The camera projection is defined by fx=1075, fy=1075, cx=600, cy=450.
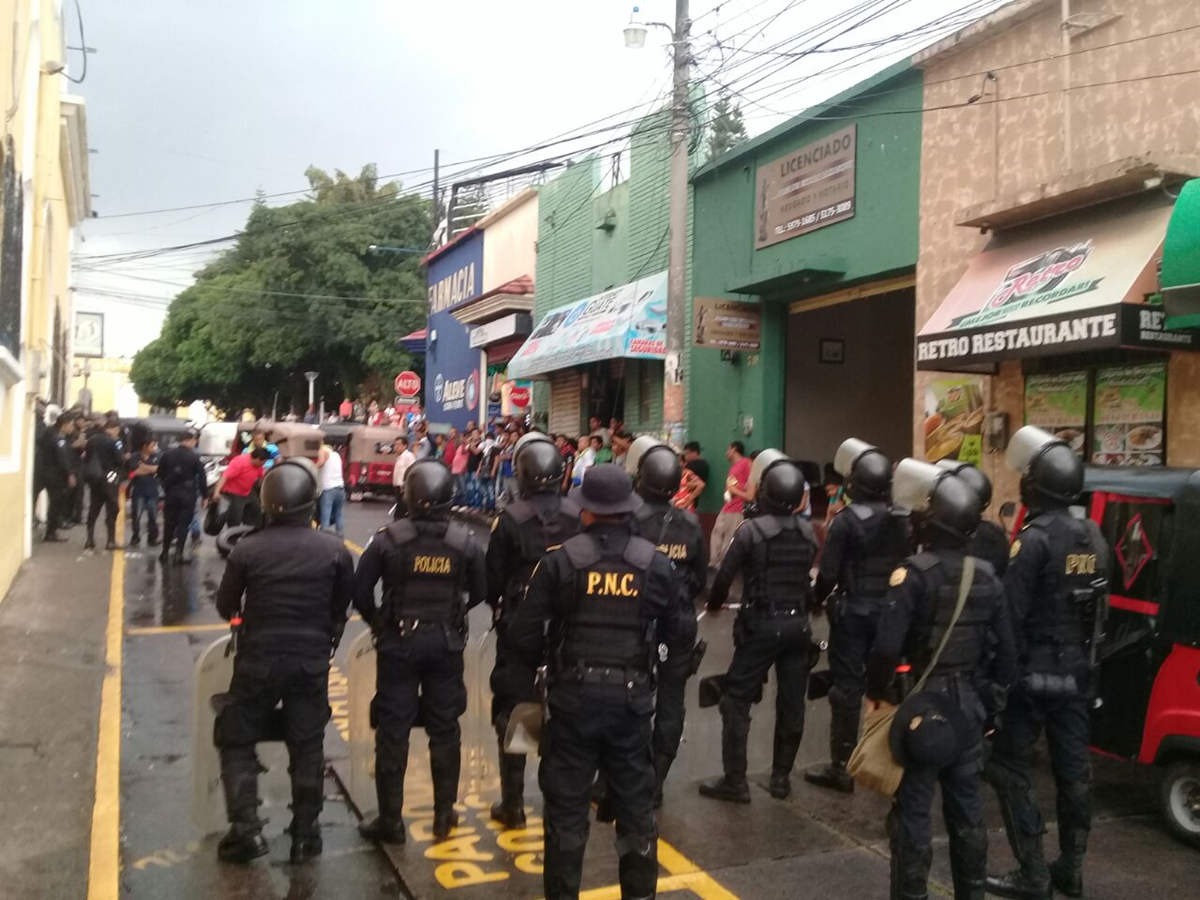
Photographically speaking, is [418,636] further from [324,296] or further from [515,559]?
[324,296]

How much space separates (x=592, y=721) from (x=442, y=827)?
5.12 feet

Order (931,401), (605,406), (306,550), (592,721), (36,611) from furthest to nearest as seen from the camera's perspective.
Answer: (605,406) < (931,401) < (36,611) < (306,550) < (592,721)

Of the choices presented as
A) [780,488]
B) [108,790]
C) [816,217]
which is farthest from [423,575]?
[816,217]

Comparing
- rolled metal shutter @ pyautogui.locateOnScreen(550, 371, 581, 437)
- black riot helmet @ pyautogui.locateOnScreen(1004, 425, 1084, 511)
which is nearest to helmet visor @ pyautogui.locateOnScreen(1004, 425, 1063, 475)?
→ black riot helmet @ pyautogui.locateOnScreen(1004, 425, 1084, 511)

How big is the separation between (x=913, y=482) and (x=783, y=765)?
70.8 inches

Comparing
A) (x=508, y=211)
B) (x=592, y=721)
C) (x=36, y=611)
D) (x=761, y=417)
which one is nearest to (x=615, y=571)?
(x=592, y=721)

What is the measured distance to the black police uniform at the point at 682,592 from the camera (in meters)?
5.40

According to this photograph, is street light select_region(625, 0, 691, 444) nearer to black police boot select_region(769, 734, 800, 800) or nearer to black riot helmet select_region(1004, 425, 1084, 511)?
black police boot select_region(769, 734, 800, 800)

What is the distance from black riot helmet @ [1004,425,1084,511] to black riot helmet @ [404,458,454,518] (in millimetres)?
2733

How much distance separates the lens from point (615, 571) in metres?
4.12

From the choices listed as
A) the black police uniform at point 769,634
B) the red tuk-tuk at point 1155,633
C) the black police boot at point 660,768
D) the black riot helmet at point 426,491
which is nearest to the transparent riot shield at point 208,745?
the black riot helmet at point 426,491

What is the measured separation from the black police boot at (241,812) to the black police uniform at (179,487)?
9.48 meters

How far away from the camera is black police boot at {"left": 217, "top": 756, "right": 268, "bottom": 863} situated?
4793 mm

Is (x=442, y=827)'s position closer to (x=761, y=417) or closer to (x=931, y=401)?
(x=931, y=401)
